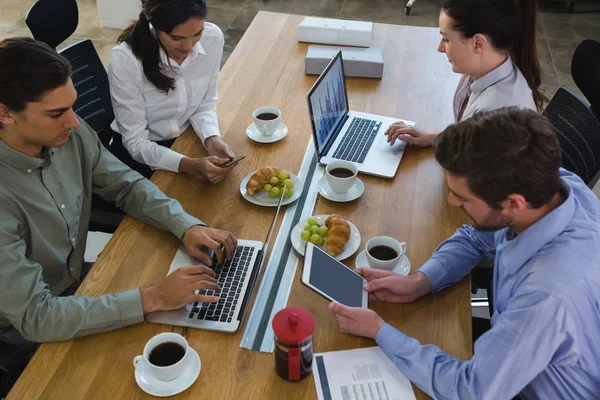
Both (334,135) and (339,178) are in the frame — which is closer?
(339,178)

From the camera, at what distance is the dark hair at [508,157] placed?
1.14 metres

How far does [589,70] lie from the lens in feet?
6.53

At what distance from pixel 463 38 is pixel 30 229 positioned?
1431mm

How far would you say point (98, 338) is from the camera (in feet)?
4.39

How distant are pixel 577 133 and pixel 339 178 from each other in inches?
34.1

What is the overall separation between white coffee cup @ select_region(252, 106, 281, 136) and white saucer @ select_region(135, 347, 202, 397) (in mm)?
969

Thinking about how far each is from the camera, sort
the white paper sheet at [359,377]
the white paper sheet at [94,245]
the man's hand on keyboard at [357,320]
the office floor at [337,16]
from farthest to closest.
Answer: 1. the office floor at [337,16]
2. the white paper sheet at [94,245]
3. the man's hand on keyboard at [357,320]
4. the white paper sheet at [359,377]

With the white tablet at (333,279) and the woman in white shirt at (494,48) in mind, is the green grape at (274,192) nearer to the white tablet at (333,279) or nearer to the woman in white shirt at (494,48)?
the white tablet at (333,279)

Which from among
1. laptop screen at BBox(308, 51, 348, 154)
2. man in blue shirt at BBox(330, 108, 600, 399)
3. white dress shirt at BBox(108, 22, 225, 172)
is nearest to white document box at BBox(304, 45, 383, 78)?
laptop screen at BBox(308, 51, 348, 154)

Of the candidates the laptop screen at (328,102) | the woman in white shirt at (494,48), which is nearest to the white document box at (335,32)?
the laptop screen at (328,102)

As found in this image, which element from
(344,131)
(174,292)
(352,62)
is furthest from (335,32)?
(174,292)

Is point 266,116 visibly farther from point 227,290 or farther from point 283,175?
point 227,290

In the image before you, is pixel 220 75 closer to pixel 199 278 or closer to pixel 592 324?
pixel 199 278

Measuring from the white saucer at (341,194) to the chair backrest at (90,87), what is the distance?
3.17 ft
